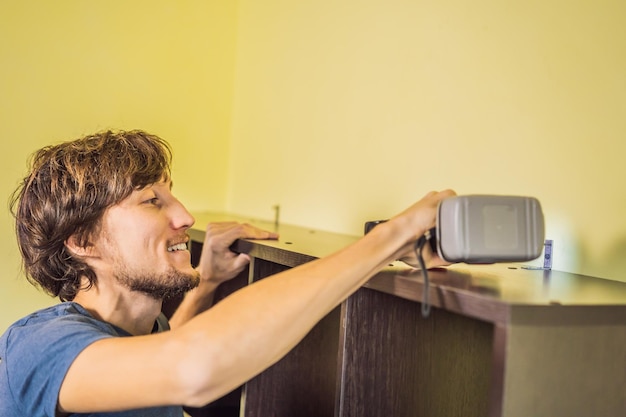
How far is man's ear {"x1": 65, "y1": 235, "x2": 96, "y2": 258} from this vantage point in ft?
4.11

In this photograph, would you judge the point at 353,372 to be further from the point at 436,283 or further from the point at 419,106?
the point at 419,106

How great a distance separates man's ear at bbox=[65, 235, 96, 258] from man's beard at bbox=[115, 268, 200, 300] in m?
0.07

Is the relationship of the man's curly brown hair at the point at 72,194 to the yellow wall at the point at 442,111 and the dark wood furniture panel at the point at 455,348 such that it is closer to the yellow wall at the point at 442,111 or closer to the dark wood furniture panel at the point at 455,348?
the dark wood furniture panel at the point at 455,348

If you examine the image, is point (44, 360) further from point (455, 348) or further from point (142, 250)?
point (455, 348)

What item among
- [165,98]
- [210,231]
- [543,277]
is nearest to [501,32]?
[543,277]

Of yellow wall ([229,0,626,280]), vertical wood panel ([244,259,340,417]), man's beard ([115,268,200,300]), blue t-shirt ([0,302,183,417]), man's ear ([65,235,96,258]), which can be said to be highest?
yellow wall ([229,0,626,280])

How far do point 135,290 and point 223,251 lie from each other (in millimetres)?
252

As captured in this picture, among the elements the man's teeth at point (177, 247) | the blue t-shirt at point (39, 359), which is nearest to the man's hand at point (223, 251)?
the man's teeth at point (177, 247)

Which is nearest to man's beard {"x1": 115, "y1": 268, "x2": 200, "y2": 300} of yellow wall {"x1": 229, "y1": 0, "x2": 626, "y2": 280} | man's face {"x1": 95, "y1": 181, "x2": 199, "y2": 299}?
man's face {"x1": 95, "y1": 181, "x2": 199, "y2": 299}

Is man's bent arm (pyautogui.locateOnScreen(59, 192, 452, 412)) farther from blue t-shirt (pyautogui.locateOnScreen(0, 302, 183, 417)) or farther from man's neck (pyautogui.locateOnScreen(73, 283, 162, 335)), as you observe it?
man's neck (pyautogui.locateOnScreen(73, 283, 162, 335))

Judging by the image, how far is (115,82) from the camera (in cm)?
209

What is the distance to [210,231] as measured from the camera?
4.72ft

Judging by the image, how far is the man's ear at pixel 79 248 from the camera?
1253 mm

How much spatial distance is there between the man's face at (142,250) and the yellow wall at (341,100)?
465mm
